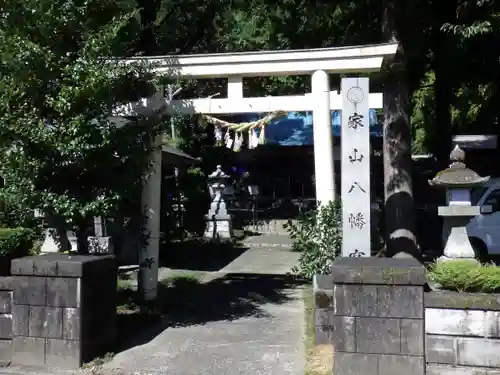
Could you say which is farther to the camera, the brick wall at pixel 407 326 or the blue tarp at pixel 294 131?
the blue tarp at pixel 294 131

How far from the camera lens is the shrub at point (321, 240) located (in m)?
7.90

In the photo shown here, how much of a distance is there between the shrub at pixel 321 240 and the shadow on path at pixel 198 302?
44.0 inches

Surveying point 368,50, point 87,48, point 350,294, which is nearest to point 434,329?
point 350,294

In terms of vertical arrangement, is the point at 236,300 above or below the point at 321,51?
below

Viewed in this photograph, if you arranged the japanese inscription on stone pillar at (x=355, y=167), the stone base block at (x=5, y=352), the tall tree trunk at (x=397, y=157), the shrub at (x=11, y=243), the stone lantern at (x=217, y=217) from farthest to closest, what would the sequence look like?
the stone lantern at (x=217, y=217) → the tall tree trunk at (x=397, y=157) → the shrub at (x=11, y=243) → the japanese inscription on stone pillar at (x=355, y=167) → the stone base block at (x=5, y=352)

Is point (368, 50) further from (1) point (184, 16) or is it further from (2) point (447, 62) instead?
(1) point (184, 16)

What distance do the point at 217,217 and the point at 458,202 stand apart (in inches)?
408

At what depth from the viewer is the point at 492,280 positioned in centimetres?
556

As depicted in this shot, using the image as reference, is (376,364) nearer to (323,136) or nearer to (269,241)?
(323,136)

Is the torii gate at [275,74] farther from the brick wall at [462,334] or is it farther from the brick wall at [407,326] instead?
the brick wall at [462,334]

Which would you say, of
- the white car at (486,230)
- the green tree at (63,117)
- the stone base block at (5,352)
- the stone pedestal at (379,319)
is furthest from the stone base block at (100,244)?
the white car at (486,230)

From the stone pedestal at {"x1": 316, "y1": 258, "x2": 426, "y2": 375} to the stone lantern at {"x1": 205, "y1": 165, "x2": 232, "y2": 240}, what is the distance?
1203cm

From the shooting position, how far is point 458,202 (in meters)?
8.77

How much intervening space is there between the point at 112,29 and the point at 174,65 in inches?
62.7
